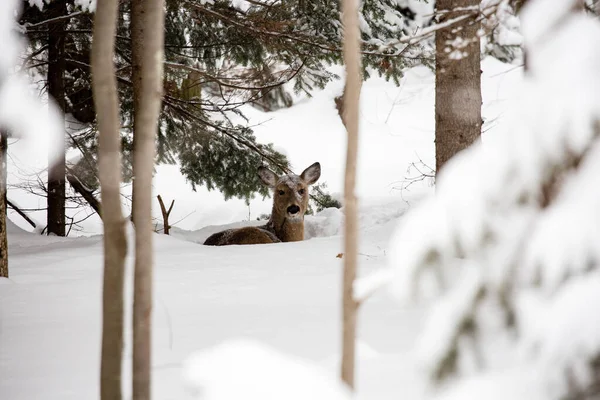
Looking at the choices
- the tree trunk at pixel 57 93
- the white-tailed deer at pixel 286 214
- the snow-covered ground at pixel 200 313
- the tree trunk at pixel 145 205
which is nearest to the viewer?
the tree trunk at pixel 145 205

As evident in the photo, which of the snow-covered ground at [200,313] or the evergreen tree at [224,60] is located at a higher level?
the evergreen tree at [224,60]

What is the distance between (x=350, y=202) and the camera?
1822mm

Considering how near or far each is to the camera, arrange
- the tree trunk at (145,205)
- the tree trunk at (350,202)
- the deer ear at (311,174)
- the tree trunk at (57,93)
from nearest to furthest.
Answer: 1. the tree trunk at (350,202)
2. the tree trunk at (145,205)
3. the deer ear at (311,174)
4. the tree trunk at (57,93)

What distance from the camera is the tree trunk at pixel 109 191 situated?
1919mm

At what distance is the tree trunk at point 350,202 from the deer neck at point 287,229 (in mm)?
5190

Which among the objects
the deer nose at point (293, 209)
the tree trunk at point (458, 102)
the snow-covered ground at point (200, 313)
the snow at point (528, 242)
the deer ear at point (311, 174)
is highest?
the tree trunk at point (458, 102)

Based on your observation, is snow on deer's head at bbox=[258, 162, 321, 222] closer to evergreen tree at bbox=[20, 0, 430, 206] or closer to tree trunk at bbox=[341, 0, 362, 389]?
evergreen tree at bbox=[20, 0, 430, 206]

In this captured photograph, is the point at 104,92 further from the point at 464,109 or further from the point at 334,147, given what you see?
the point at 334,147

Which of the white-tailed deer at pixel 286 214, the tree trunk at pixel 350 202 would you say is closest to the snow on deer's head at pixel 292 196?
the white-tailed deer at pixel 286 214

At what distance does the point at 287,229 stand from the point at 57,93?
338 cm

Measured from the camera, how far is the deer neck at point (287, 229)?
704 centimetres

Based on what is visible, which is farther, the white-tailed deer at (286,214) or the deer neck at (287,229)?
the deer neck at (287,229)

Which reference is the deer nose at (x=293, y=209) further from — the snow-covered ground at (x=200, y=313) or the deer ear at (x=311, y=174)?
the snow-covered ground at (x=200, y=313)

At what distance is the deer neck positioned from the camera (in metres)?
7.04
